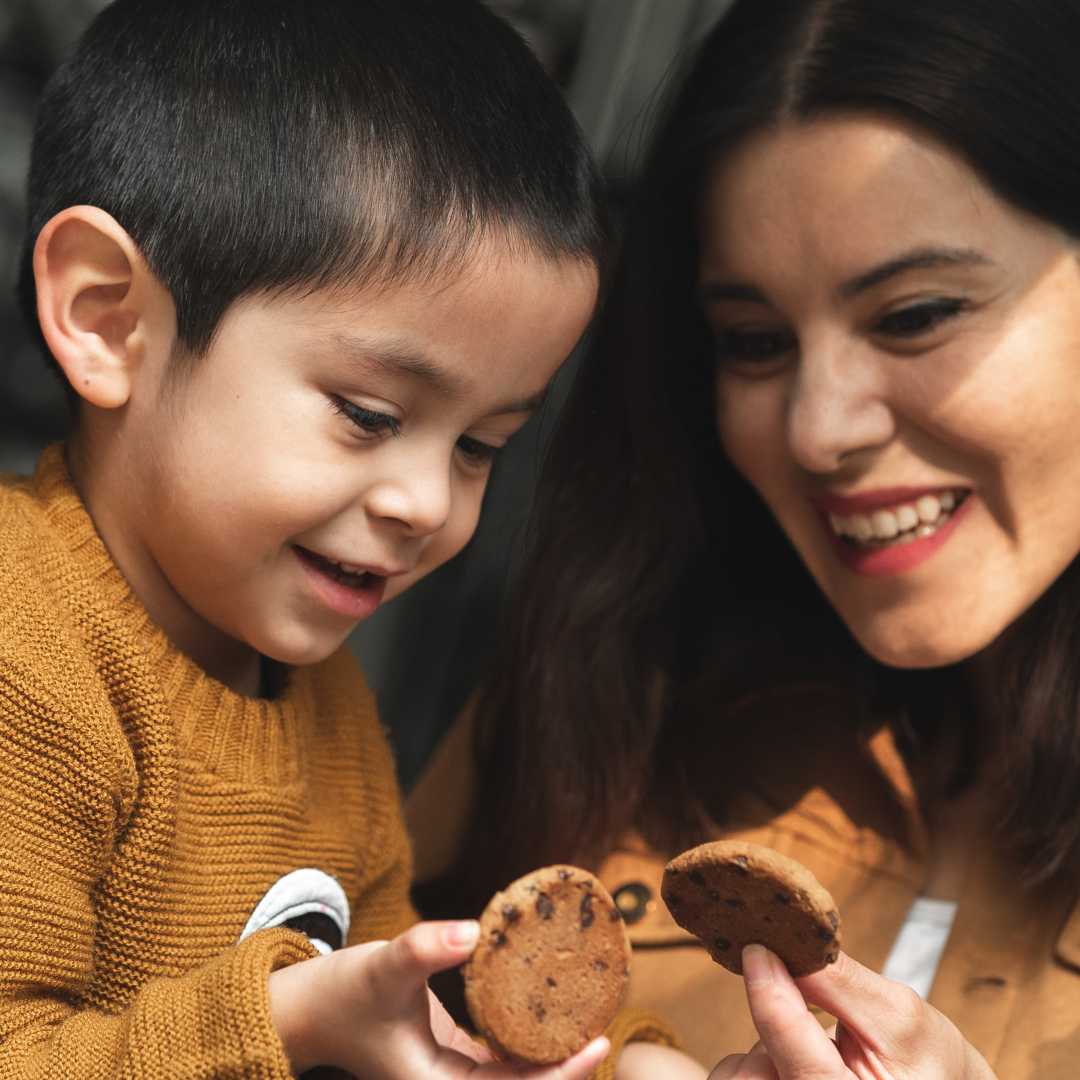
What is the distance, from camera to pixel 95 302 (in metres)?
1.35

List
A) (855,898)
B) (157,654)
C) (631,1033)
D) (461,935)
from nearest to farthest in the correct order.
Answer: (461,935), (157,654), (631,1033), (855,898)

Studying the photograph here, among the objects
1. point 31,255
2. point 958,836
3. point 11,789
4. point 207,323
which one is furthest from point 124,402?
point 958,836

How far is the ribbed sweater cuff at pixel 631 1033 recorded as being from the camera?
151cm

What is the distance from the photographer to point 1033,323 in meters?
1.58

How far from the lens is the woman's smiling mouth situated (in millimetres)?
1654

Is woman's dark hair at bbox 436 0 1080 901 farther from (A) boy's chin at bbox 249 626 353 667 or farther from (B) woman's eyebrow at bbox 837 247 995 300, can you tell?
(A) boy's chin at bbox 249 626 353 667

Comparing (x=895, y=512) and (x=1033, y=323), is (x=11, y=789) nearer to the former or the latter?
(x=895, y=512)

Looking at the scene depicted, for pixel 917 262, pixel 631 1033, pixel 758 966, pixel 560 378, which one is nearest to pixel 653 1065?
pixel 631 1033

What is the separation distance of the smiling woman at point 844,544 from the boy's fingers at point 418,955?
326mm

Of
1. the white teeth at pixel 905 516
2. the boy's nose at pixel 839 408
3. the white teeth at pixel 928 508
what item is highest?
the boy's nose at pixel 839 408

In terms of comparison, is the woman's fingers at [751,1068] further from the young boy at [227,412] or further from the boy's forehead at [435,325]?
the boy's forehead at [435,325]

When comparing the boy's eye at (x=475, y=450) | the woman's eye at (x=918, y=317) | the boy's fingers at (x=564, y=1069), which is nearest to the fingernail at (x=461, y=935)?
the boy's fingers at (x=564, y=1069)

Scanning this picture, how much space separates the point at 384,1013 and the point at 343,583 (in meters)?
0.45

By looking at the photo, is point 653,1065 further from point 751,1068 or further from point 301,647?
point 301,647
